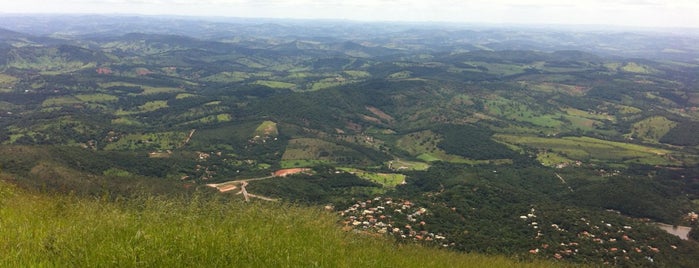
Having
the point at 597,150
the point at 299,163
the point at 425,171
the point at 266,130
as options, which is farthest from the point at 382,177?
the point at 597,150

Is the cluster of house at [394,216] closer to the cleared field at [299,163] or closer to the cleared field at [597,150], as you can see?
the cleared field at [299,163]

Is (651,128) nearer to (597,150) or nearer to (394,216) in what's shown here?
(597,150)

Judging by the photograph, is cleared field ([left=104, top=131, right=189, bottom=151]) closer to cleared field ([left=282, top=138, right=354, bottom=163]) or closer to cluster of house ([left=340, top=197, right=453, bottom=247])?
cleared field ([left=282, top=138, right=354, bottom=163])

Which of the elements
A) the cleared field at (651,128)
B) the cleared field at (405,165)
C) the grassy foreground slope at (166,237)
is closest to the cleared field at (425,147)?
the cleared field at (405,165)

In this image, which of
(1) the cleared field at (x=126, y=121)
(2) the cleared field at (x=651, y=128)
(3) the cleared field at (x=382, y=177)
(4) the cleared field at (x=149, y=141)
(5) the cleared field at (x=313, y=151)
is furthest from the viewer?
(1) the cleared field at (x=126, y=121)

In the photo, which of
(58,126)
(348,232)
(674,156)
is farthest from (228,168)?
(674,156)
